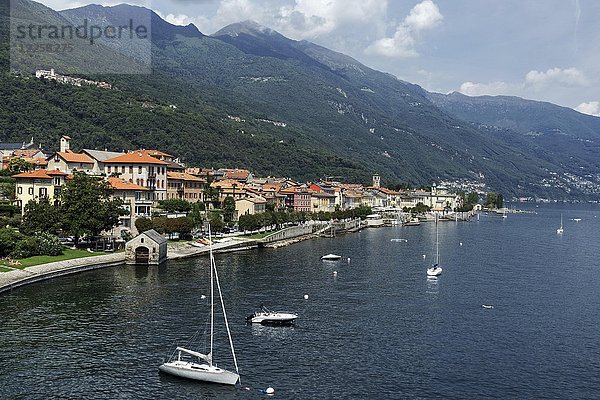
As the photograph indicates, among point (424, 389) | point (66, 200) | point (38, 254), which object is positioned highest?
point (66, 200)

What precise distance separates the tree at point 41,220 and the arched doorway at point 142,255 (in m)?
11.7

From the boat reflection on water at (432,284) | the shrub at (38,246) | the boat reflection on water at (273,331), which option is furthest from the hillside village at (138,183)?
the boat reflection on water at (273,331)

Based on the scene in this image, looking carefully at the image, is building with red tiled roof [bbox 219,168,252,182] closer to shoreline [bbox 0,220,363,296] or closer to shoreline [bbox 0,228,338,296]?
shoreline [bbox 0,220,363,296]

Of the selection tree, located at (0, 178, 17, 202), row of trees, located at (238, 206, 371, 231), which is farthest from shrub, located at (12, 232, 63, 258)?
row of trees, located at (238, 206, 371, 231)

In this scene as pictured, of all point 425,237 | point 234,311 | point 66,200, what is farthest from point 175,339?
point 425,237

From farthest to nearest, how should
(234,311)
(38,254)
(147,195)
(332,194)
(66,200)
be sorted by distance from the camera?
(332,194) < (147,195) < (66,200) < (38,254) < (234,311)

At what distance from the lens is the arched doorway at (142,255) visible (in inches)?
3529

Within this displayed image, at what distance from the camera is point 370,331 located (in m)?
56.1

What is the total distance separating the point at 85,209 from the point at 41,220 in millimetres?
6145

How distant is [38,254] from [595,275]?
80436 millimetres

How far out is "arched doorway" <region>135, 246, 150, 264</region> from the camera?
89.6m

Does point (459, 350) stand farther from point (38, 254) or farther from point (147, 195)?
point (147, 195)

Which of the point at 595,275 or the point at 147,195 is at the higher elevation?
the point at 147,195

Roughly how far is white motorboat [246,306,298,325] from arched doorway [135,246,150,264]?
35265 mm
